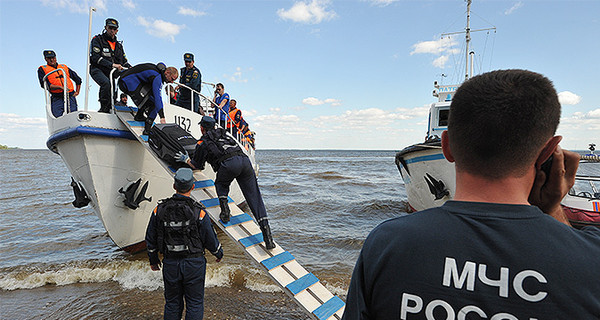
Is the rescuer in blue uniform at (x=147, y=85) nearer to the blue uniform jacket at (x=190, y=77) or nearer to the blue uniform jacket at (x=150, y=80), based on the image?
the blue uniform jacket at (x=150, y=80)

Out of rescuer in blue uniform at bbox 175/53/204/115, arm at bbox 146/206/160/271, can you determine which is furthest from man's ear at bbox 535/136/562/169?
rescuer in blue uniform at bbox 175/53/204/115

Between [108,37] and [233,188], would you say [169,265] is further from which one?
[233,188]

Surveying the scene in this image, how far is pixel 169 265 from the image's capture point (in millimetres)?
3271

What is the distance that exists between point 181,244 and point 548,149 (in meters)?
3.12

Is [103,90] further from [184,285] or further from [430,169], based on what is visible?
[430,169]

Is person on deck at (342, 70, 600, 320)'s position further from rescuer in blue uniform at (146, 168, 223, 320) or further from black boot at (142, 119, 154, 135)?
black boot at (142, 119, 154, 135)

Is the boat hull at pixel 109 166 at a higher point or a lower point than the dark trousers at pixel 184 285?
higher

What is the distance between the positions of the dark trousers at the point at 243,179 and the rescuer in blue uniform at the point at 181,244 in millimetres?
913

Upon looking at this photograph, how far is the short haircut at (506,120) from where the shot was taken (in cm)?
89

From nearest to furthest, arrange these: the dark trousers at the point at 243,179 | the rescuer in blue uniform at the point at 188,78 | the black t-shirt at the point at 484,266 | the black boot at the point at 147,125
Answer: the black t-shirt at the point at 484,266
the dark trousers at the point at 243,179
the black boot at the point at 147,125
the rescuer in blue uniform at the point at 188,78

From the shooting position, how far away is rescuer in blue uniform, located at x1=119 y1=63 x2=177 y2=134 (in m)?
5.19

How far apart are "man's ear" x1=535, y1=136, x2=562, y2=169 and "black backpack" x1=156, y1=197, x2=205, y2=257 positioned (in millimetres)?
2992

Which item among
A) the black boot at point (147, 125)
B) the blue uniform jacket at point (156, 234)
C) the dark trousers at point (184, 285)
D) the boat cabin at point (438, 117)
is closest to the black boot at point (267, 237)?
the blue uniform jacket at point (156, 234)

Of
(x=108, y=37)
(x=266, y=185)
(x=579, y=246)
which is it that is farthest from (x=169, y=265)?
(x=266, y=185)
